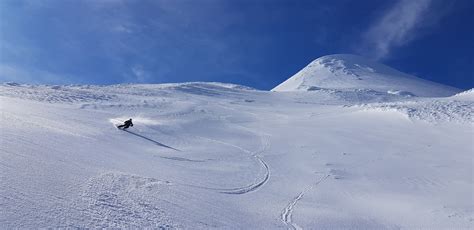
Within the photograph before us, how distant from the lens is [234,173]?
15000 mm

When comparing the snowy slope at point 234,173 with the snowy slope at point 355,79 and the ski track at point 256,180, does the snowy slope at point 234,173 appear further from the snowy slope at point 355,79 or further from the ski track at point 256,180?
the snowy slope at point 355,79

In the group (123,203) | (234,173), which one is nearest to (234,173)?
(234,173)

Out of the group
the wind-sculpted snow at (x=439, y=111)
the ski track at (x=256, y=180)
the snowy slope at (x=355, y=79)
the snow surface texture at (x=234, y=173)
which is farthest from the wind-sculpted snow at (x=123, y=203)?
the snowy slope at (x=355, y=79)

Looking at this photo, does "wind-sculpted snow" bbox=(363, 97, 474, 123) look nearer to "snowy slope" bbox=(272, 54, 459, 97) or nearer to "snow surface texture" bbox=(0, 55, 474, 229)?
"snow surface texture" bbox=(0, 55, 474, 229)

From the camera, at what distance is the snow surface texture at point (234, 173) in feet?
28.3

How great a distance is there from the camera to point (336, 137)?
24797mm

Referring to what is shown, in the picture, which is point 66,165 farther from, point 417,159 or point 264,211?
point 417,159

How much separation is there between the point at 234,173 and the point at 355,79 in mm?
76157

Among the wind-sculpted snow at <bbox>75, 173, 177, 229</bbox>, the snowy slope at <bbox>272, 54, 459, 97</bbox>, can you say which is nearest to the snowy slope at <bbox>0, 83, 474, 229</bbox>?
the wind-sculpted snow at <bbox>75, 173, 177, 229</bbox>

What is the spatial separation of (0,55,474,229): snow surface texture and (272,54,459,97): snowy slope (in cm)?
4667

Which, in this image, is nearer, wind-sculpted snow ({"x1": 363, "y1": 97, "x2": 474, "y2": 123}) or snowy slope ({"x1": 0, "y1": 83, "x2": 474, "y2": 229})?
snowy slope ({"x1": 0, "y1": 83, "x2": 474, "y2": 229})

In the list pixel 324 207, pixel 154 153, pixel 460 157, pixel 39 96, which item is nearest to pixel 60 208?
pixel 324 207

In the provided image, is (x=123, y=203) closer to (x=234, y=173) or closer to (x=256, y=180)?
(x=256, y=180)

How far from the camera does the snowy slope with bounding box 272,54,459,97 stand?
78250 millimetres
